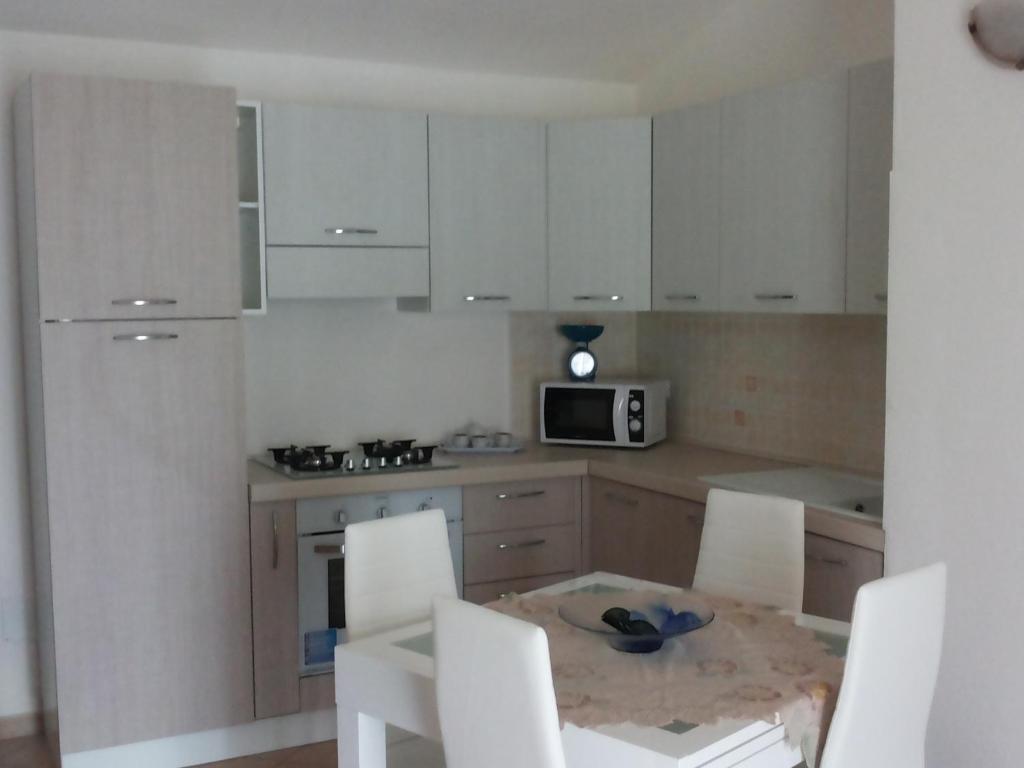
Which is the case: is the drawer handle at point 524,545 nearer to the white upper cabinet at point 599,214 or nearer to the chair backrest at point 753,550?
the white upper cabinet at point 599,214

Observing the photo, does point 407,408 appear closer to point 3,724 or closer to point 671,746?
point 3,724

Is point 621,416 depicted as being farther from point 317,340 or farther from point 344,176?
point 344,176

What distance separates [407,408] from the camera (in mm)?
4543

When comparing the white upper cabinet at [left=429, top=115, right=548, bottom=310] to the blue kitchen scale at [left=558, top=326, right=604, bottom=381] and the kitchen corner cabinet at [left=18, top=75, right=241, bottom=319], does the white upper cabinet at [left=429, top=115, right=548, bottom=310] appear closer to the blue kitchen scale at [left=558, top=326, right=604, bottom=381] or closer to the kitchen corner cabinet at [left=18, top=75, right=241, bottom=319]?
the blue kitchen scale at [left=558, top=326, right=604, bottom=381]

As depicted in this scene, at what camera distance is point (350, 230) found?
4004mm

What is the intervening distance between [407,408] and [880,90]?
7.14ft

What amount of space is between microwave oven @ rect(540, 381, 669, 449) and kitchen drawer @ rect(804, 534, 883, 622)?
120 cm

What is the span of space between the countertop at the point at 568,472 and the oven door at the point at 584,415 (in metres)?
0.05

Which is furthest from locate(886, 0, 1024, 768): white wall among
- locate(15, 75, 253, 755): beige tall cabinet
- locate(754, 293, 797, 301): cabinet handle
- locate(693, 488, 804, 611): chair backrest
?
locate(15, 75, 253, 755): beige tall cabinet

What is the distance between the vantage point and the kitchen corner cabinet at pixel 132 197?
3.38 m

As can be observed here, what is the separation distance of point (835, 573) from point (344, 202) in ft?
6.83

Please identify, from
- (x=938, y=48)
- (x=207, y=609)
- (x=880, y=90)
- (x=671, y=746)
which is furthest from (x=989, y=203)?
(x=207, y=609)

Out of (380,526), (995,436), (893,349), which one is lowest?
(380,526)

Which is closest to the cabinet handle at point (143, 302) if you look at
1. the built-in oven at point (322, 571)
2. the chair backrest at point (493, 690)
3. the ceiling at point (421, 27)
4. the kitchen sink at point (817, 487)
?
the built-in oven at point (322, 571)
